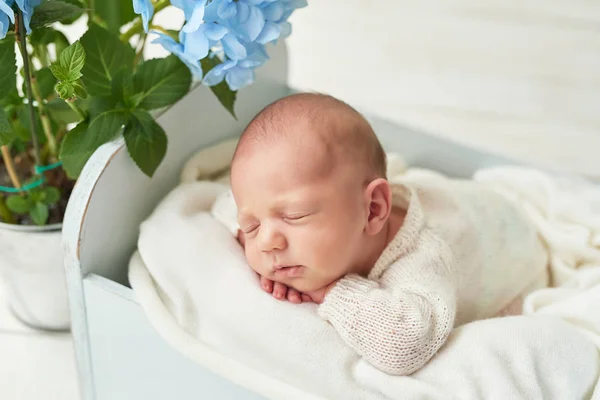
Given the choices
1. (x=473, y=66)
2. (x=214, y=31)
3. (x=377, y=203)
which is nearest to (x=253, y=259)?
(x=377, y=203)

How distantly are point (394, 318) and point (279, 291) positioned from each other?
5.8 inches

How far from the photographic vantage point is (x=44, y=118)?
113 cm

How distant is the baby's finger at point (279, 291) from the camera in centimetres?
97

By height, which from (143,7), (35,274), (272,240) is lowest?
(35,274)

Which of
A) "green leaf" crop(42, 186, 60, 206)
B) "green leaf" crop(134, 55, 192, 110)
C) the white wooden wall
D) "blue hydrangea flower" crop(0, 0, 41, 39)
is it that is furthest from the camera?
the white wooden wall

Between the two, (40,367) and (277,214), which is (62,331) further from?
(277,214)

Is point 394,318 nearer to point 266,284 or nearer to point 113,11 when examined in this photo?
point 266,284

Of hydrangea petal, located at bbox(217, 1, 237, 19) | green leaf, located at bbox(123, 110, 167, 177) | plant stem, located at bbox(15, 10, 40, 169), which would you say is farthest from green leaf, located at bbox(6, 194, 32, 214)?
hydrangea petal, located at bbox(217, 1, 237, 19)

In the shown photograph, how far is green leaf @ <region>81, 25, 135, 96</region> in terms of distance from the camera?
1033 millimetres

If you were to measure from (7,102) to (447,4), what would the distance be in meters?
1.50

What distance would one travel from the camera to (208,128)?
121 centimetres

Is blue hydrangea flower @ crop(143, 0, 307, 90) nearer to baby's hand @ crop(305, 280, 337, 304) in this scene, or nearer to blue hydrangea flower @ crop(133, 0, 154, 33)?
blue hydrangea flower @ crop(133, 0, 154, 33)

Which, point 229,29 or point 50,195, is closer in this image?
point 229,29

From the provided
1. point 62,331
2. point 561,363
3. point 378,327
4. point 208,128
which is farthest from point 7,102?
point 561,363
